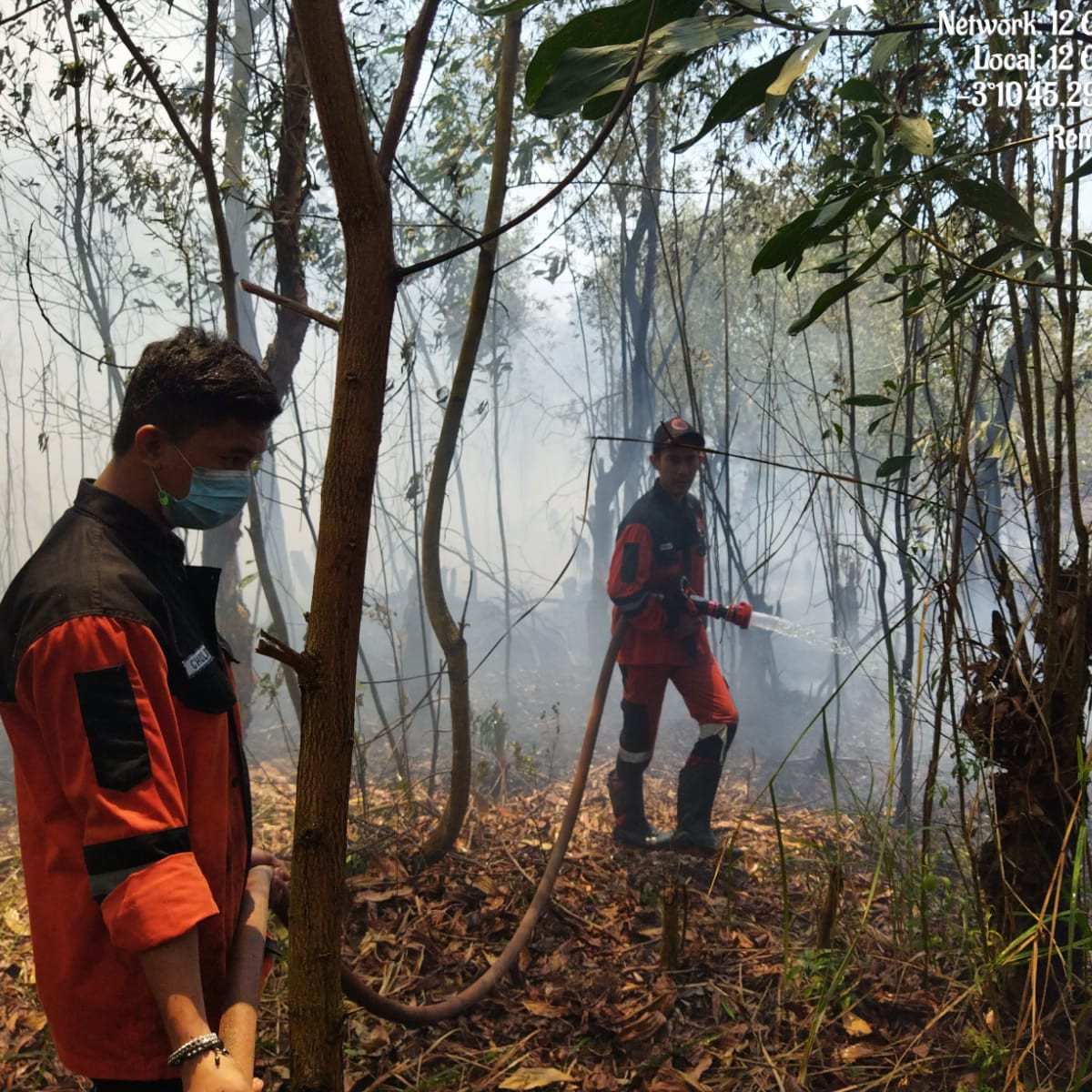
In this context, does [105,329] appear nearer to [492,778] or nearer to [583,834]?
Result: [492,778]

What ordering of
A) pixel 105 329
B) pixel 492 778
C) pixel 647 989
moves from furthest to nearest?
pixel 105 329 → pixel 492 778 → pixel 647 989

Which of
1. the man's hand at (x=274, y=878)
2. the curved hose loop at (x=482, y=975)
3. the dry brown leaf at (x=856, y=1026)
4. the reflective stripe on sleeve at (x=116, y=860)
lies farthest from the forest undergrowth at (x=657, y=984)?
the reflective stripe on sleeve at (x=116, y=860)

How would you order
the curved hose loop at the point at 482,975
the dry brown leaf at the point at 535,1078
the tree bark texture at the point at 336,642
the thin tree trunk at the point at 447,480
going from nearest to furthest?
1. the tree bark texture at the point at 336,642
2. the curved hose loop at the point at 482,975
3. the dry brown leaf at the point at 535,1078
4. the thin tree trunk at the point at 447,480

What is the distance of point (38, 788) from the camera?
1.16 m

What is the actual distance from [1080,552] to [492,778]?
429cm

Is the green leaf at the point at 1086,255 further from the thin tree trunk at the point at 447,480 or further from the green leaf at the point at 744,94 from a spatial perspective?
the thin tree trunk at the point at 447,480

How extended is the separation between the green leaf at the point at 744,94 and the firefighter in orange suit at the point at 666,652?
115 inches

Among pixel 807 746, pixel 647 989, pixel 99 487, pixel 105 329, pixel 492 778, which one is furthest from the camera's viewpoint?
pixel 807 746

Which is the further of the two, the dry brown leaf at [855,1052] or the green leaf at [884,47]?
the dry brown leaf at [855,1052]

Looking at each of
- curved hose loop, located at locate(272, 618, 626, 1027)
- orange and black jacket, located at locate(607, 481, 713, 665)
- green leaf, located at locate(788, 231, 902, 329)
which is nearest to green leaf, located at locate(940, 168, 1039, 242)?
green leaf, located at locate(788, 231, 902, 329)

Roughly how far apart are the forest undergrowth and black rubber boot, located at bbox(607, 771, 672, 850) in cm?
50

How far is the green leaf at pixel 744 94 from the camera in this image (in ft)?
3.29

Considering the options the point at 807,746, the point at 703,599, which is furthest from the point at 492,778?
the point at 807,746

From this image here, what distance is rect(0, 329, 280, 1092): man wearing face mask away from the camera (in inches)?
41.0
